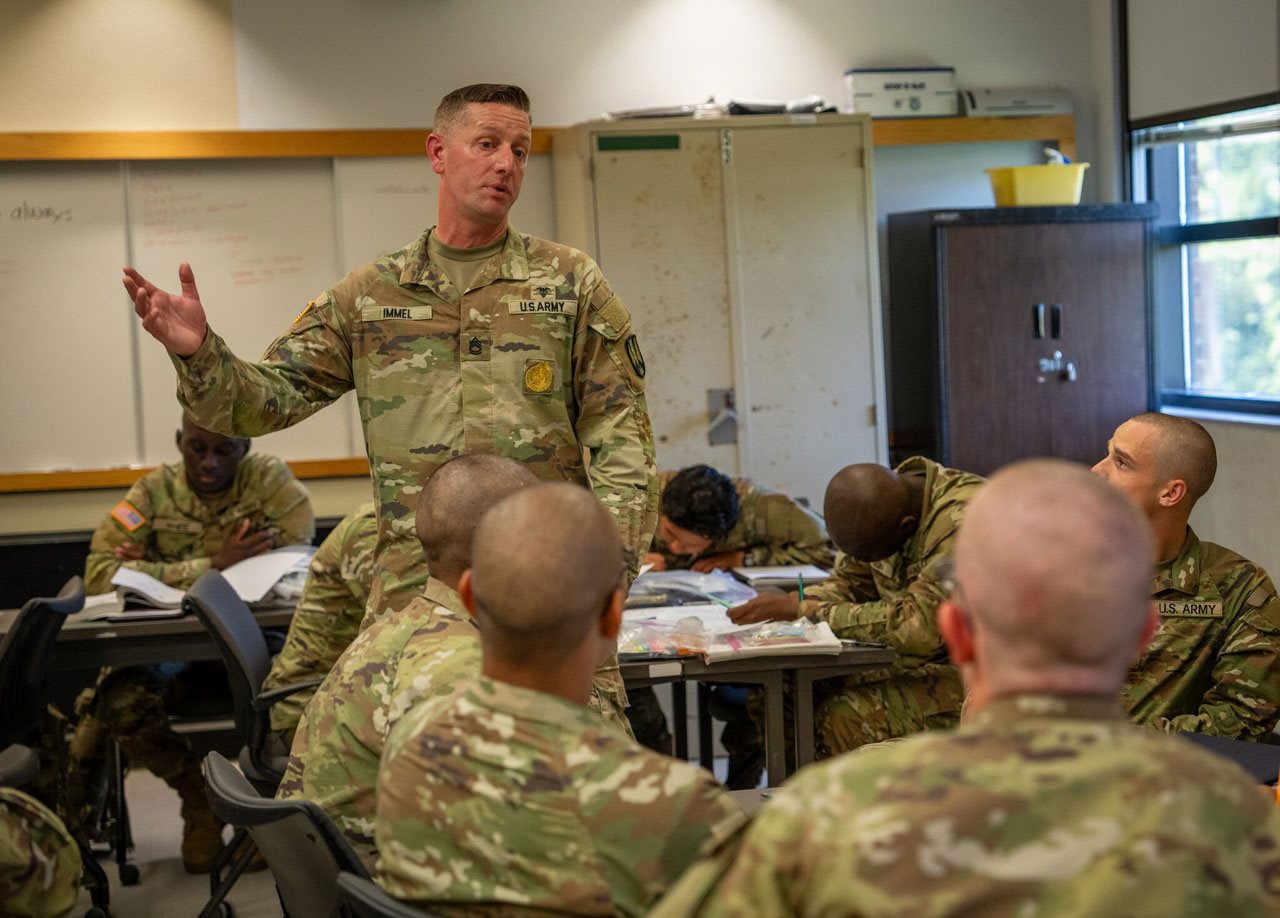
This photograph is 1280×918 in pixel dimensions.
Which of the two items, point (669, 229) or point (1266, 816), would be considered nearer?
point (1266, 816)

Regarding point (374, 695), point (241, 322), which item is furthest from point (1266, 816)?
point (241, 322)

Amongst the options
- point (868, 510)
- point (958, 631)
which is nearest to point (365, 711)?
point (958, 631)

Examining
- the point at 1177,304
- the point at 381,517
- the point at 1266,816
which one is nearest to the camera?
the point at 1266,816

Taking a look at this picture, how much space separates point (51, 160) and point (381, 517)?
3542 mm

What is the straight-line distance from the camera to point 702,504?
4250 millimetres

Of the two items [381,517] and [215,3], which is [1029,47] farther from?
[381,517]

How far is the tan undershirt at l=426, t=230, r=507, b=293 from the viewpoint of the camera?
2.69m

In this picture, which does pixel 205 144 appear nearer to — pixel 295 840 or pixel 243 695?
pixel 243 695

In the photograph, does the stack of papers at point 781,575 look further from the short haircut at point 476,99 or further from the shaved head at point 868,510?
the short haircut at point 476,99

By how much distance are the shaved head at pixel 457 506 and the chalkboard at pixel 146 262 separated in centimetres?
371

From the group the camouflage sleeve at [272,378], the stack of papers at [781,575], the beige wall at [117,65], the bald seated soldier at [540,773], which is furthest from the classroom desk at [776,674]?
the beige wall at [117,65]

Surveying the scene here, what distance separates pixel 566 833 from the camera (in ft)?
4.35

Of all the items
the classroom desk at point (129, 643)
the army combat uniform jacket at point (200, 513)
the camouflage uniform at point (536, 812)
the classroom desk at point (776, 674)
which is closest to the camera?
the camouflage uniform at point (536, 812)

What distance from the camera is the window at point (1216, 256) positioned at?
5379mm
